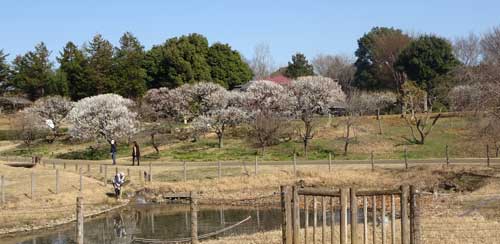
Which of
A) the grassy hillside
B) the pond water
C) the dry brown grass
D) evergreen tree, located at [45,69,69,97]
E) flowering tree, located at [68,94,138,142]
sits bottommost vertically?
the pond water

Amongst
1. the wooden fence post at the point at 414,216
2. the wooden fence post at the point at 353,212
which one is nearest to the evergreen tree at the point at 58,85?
the wooden fence post at the point at 353,212

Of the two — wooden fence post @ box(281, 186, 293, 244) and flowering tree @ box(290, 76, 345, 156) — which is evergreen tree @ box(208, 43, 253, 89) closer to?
flowering tree @ box(290, 76, 345, 156)

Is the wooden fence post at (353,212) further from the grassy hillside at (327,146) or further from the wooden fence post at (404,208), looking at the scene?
the grassy hillside at (327,146)

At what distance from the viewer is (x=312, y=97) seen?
174 feet

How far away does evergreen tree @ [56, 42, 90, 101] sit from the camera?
68.2 m

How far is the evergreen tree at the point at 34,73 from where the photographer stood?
74.4 metres

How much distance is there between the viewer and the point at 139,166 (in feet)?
138

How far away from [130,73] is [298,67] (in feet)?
111

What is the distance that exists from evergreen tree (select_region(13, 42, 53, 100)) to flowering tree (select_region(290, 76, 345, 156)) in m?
33.8

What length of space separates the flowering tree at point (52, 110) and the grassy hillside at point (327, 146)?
4293mm

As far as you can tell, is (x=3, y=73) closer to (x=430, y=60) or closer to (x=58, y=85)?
(x=58, y=85)

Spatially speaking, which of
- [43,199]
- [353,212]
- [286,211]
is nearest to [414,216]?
[353,212]

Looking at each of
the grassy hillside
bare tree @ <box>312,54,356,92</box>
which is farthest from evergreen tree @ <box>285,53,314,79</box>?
the grassy hillside

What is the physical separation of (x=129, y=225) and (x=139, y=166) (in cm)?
1604
